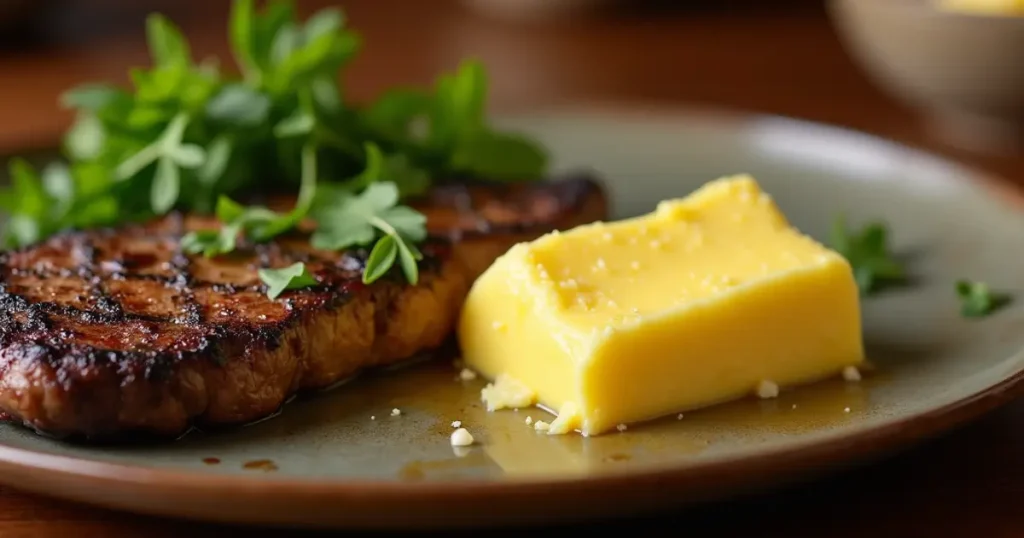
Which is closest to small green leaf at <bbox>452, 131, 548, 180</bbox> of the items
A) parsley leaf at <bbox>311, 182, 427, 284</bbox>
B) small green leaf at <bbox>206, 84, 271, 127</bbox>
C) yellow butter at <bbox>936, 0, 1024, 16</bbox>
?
small green leaf at <bbox>206, 84, 271, 127</bbox>

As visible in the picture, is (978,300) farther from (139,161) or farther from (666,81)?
(666,81)

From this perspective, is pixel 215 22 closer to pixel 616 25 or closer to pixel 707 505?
pixel 616 25

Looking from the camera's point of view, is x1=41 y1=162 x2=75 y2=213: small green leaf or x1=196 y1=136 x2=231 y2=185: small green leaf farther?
x1=41 y1=162 x2=75 y2=213: small green leaf

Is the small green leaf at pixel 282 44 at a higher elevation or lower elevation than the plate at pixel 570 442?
higher

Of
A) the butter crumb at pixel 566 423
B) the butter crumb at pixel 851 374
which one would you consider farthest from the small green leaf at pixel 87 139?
the butter crumb at pixel 851 374

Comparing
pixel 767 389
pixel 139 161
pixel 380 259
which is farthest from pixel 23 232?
pixel 767 389

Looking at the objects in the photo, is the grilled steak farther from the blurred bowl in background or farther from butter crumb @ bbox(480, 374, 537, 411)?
the blurred bowl in background

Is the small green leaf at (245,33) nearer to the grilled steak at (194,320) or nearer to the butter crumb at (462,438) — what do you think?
the grilled steak at (194,320)
